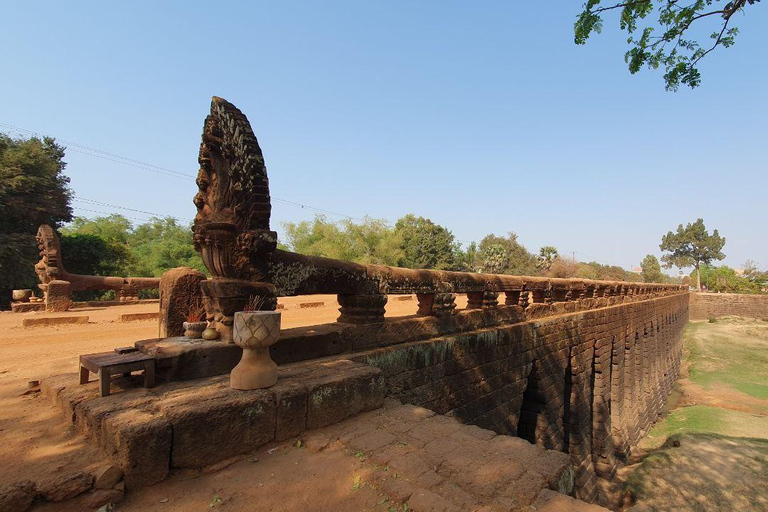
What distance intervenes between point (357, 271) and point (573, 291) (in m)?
6.18

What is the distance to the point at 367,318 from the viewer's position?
3674mm

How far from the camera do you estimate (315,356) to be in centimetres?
320

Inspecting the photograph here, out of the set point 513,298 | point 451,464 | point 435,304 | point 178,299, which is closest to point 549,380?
point 513,298

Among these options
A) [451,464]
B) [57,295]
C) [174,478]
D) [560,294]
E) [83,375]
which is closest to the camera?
[174,478]

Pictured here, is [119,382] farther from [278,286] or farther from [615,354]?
[615,354]

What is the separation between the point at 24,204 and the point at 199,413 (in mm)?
28088

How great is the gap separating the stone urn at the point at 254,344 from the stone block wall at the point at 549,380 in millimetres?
1096

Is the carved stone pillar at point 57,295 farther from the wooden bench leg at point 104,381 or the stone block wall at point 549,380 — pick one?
the stone block wall at point 549,380

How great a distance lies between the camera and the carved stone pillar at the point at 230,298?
108 inches

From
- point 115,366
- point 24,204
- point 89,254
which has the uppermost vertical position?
point 24,204

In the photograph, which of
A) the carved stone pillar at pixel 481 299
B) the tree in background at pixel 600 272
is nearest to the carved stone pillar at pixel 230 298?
the carved stone pillar at pixel 481 299

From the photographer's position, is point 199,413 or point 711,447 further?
point 711,447

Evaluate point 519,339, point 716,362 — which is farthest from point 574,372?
point 716,362

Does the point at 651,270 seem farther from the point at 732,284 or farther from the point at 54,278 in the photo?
the point at 54,278
